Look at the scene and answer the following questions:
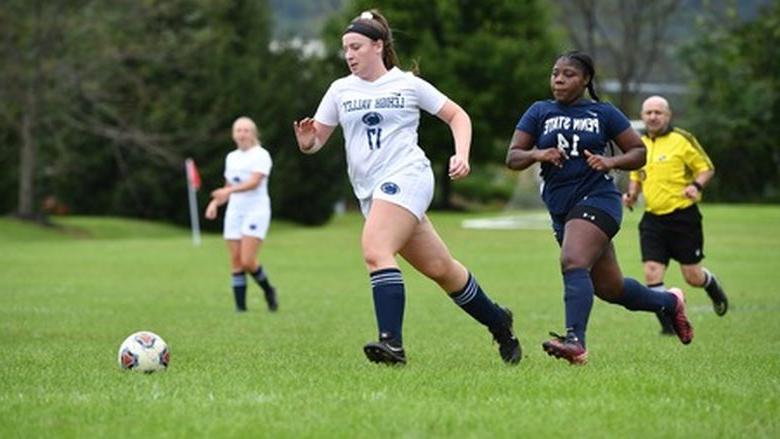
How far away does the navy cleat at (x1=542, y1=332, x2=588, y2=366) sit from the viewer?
365 inches

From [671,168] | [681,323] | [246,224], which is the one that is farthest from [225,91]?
[681,323]

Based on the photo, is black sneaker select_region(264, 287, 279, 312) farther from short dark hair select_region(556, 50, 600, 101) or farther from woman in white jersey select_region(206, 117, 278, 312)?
short dark hair select_region(556, 50, 600, 101)

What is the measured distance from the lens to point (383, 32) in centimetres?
977

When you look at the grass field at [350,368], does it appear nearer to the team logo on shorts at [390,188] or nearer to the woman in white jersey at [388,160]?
the woman in white jersey at [388,160]

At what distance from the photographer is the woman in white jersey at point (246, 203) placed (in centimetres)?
1734

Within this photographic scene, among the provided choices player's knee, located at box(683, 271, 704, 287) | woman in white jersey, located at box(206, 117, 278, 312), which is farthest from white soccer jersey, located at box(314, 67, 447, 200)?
woman in white jersey, located at box(206, 117, 278, 312)

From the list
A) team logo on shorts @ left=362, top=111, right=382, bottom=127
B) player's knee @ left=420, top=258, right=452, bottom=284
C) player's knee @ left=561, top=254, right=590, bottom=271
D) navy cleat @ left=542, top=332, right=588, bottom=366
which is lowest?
navy cleat @ left=542, top=332, right=588, bottom=366

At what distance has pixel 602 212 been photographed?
985 cm

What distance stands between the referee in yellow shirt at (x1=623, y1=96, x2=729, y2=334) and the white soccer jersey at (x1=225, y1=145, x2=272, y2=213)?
484 cm

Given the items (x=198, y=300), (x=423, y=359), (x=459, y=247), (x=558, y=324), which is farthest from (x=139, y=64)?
(x=423, y=359)

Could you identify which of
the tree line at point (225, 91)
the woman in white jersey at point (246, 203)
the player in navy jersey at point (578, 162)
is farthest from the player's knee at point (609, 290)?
the tree line at point (225, 91)

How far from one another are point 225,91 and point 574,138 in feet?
138

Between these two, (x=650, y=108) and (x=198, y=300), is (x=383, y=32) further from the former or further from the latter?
(x=198, y=300)

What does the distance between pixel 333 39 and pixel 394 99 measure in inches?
2315
